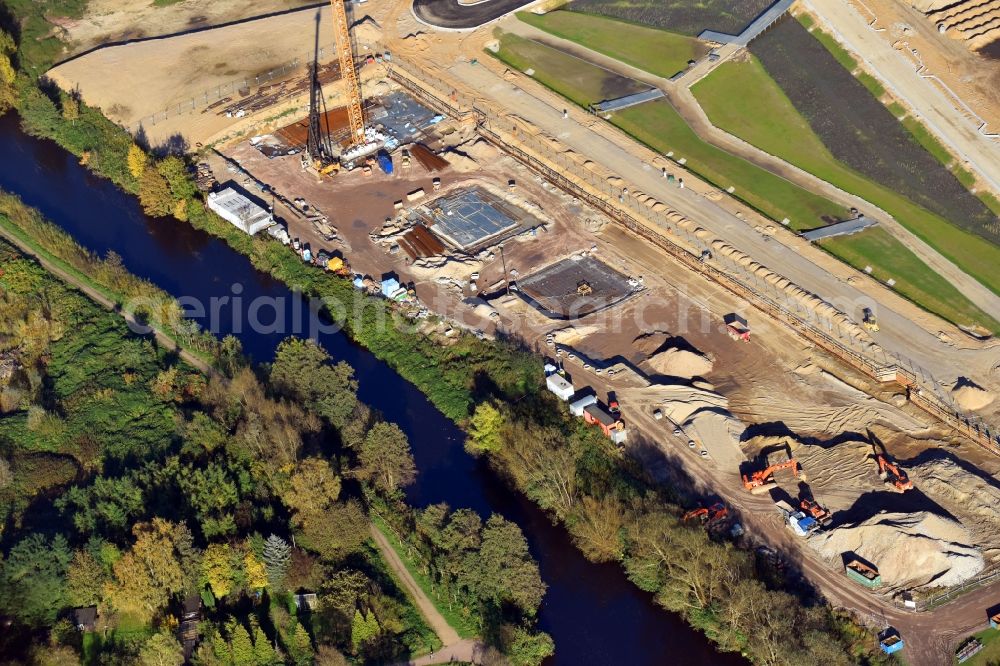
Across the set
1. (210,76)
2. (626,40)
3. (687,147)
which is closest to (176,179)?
(210,76)

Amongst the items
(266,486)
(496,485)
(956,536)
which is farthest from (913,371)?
(266,486)

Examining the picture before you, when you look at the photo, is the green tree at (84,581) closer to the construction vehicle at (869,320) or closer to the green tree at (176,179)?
the green tree at (176,179)

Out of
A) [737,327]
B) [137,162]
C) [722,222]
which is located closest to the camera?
[737,327]

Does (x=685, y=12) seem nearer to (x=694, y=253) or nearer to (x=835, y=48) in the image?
(x=835, y=48)

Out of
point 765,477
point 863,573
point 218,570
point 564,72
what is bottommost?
point 863,573

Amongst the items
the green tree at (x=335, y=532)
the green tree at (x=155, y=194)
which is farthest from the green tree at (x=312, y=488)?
the green tree at (x=155, y=194)

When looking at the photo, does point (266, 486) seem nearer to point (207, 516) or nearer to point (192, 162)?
point (207, 516)
